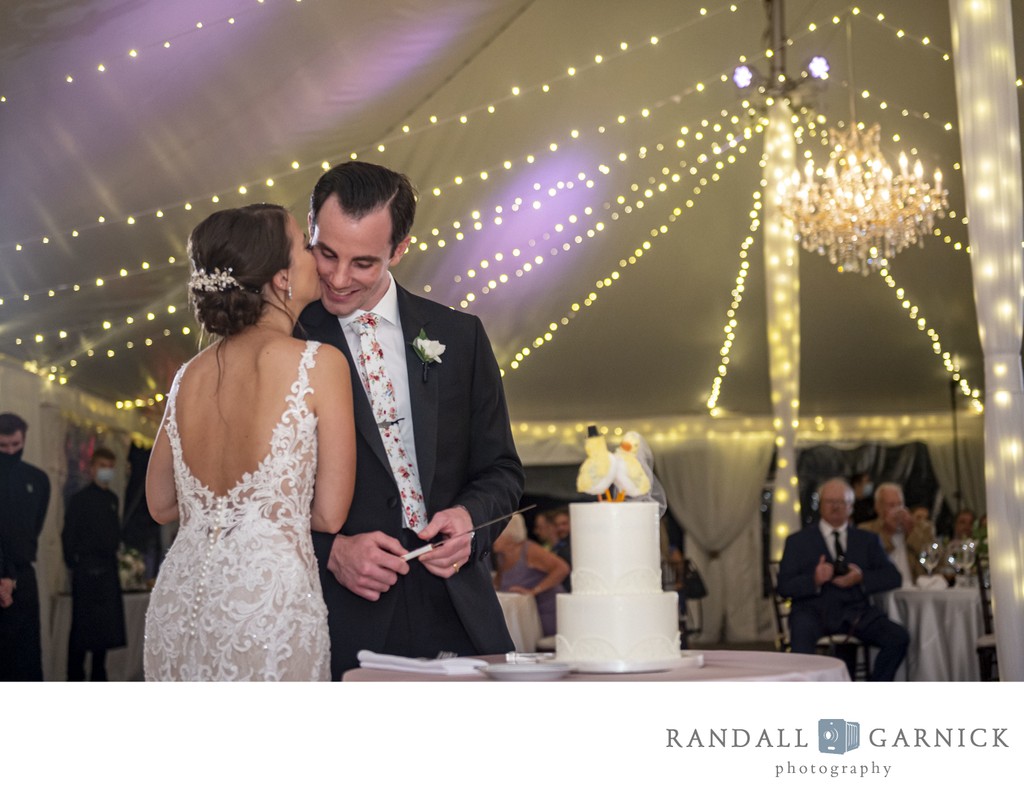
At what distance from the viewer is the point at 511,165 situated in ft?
24.1

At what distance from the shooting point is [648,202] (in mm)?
8359

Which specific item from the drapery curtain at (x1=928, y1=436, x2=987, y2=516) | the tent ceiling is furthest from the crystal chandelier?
the drapery curtain at (x1=928, y1=436, x2=987, y2=516)

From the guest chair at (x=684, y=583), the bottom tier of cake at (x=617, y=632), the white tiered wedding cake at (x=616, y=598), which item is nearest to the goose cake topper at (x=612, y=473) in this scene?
the white tiered wedding cake at (x=616, y=598)

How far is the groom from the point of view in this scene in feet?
7.54

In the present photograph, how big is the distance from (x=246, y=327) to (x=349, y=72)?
145 inches

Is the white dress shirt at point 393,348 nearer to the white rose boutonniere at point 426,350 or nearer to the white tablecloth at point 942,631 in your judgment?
the white rose boutonniere at point 426,350

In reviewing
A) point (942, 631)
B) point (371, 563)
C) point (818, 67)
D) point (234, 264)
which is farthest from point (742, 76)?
point (371, 563)

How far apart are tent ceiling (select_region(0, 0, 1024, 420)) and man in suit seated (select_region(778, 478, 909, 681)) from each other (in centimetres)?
270

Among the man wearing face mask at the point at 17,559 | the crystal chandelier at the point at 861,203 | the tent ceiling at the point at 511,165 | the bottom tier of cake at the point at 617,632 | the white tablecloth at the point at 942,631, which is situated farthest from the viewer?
the crystal chandelier at the point at 861,203

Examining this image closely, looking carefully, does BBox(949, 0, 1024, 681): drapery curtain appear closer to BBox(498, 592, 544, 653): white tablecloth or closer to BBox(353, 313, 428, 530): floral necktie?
BBox(353, 313, 428, 530): floral necktie

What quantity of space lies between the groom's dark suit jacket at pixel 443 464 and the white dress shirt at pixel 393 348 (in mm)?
19

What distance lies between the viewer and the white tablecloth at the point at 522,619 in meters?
6.80

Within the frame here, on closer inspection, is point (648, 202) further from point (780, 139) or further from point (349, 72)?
point (349, 72)

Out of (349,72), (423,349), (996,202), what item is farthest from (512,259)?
(423,349)
